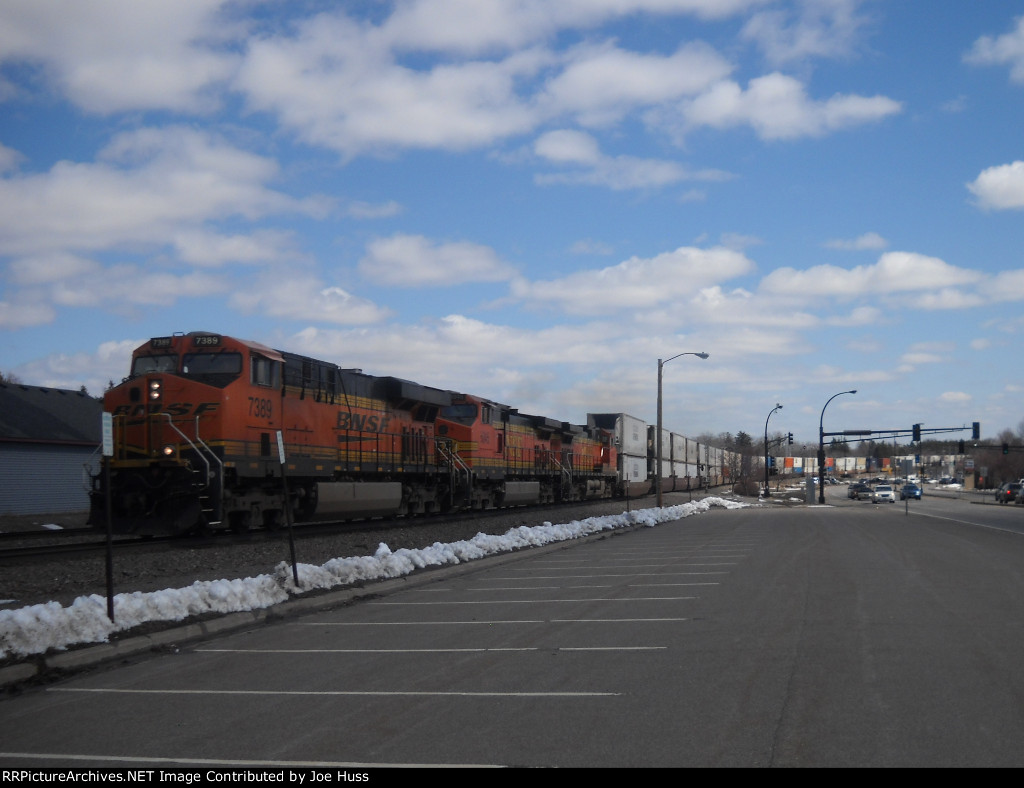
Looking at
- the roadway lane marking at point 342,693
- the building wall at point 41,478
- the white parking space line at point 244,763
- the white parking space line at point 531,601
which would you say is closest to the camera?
the white parking space line at point 244,763

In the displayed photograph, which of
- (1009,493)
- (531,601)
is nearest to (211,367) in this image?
(531,601)

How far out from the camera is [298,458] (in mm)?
20906

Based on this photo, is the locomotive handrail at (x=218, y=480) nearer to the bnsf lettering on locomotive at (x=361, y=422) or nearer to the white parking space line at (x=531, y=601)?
the bnsf lettering on locomotive at (x=361, y=422)

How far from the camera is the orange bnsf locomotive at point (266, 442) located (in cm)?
1791

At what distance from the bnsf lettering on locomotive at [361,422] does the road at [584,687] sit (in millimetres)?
10569

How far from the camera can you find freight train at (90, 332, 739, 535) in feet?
58.7

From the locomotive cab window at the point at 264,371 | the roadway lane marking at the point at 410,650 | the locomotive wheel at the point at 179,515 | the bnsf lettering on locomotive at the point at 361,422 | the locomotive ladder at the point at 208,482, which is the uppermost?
the locomotive cab window at the point at 264,371

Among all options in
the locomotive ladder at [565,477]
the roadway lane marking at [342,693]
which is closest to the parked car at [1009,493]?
the locomotive ladder at [565,477]

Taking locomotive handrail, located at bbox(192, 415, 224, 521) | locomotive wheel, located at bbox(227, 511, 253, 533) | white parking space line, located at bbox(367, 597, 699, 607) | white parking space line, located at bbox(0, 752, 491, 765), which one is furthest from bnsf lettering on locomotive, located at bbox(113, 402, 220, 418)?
white parking space line, located at bbox(0, 752, 491, 765)

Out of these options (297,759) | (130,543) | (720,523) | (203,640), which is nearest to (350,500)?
(130,543)

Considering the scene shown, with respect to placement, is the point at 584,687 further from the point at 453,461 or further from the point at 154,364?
the point at 453,461

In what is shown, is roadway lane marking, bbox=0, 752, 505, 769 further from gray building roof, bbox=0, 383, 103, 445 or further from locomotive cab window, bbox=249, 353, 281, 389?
gray building roof, bbox=0, 383, 103, 445
